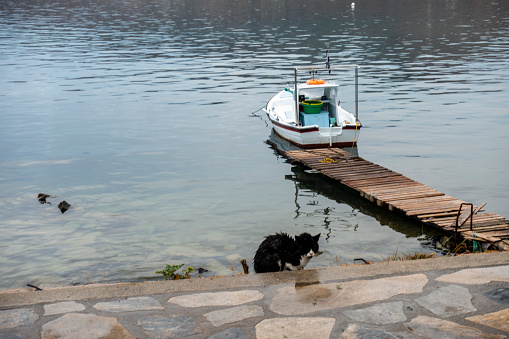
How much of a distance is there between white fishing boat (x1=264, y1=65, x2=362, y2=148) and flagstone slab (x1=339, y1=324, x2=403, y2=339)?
1706 cm

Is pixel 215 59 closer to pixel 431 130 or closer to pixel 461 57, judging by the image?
pixel 461 57

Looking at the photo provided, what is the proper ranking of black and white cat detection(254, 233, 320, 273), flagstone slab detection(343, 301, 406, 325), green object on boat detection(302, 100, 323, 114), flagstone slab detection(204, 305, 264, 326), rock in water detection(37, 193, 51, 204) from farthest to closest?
green object on boat detection(302, 100, 323, 114)
rock in water detection(37, 193, 51, 204)
black and white cat detection(254, 233, 320, 273)
flagstone slab detection(204, 305, 264, 326)
flagstone slab detection(343, 301, 406, 325)

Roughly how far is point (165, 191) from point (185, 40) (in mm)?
46864

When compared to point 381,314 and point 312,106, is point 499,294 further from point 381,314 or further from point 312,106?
point 312,106

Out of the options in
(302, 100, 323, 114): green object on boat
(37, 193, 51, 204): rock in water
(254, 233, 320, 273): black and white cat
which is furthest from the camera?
(302, 100, 323, 114): green object on boat

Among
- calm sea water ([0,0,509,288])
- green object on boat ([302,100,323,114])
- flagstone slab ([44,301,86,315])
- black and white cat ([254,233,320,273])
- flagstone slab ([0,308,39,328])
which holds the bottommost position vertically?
calm sea water ([0,0,509,288])

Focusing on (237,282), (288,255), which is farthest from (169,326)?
(288,255)

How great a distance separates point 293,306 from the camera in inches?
258

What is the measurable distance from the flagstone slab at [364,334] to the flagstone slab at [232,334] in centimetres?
96

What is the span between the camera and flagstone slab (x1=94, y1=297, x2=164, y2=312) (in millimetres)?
6633

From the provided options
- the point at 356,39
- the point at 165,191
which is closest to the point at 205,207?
the point at 165,191

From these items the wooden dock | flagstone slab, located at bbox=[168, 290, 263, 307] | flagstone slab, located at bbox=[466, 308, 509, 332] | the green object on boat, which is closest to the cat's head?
flagstone slab, located at bbox=[168, 290, 263, 307]

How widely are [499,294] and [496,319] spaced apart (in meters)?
0.60

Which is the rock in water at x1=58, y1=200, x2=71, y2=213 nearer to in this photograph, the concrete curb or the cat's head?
the concrete curb
